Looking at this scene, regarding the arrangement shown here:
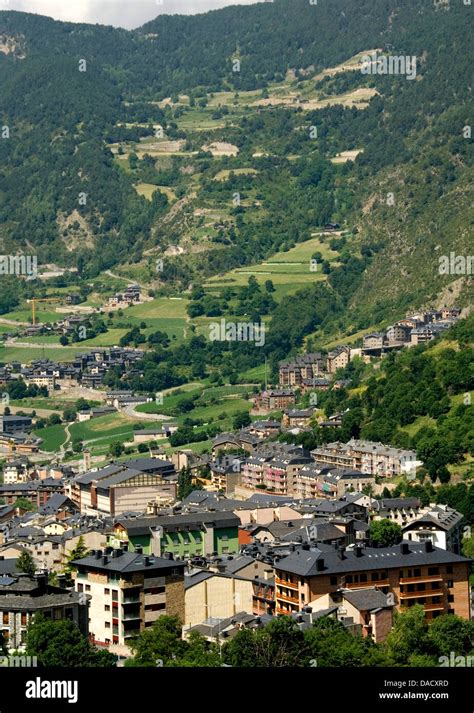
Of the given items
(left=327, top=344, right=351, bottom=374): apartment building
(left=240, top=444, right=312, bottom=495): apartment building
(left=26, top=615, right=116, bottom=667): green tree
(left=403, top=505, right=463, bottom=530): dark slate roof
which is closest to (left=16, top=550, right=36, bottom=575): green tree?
(left=26, top=615, right=116, bottom=667): green tree

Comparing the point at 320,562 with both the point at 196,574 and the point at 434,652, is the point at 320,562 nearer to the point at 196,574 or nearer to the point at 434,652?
the point at 196,574

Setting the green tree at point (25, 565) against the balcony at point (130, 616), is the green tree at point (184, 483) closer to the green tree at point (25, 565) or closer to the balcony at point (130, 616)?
the green tree at point (25, 565)

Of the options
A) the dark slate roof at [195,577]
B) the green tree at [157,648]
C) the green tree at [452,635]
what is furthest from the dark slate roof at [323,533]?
the green tree at [157,648]

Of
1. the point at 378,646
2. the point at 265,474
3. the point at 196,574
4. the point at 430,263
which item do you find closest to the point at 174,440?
the point at 265,474

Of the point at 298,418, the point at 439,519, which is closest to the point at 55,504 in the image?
the point at 298,418

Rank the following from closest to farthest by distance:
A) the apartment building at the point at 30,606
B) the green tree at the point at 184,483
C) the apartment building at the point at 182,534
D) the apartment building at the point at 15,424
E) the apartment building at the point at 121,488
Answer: the apartment building at the point at 30,606 < the apartment building at the point at 182,534 < the apartment building at the point at 121,488 < the green tree at the point at 184,483 < the apartment building at the point at 15,424

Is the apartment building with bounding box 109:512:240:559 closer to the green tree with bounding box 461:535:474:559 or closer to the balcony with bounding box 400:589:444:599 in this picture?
the green tree with bounding box 461:535:474:559

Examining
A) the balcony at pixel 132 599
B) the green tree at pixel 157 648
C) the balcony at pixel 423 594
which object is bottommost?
the balcony at pixel 423 594
